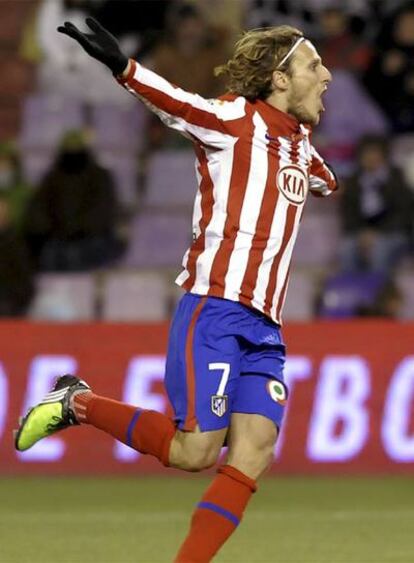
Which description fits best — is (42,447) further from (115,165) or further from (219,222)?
(219,222)

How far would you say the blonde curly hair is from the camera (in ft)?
19.7

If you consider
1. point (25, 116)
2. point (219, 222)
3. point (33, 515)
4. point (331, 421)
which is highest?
point (25, 116)

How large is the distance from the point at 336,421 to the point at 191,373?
473 cm

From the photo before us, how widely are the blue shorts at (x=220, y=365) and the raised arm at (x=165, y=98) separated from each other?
584 mm

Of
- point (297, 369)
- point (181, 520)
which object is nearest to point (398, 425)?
point (297, 369)

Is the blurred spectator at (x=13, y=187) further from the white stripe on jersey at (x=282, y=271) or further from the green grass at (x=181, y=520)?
the white stripe on jersey at (x=282, y=271)

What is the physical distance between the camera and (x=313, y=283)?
11656mm

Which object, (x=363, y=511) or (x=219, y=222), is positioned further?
(x=363, y=511)

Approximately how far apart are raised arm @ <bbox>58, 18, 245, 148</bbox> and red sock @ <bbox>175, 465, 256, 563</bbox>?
3.73 feet

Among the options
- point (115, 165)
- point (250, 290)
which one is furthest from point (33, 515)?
point (115, 165)

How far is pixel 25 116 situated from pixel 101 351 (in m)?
3.04

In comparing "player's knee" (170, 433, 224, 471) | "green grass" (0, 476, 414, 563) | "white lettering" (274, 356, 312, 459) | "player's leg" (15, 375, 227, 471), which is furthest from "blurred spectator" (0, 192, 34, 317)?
"player's knee" (170, 433, 224, 471)

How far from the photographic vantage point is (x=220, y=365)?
5824 millimetres

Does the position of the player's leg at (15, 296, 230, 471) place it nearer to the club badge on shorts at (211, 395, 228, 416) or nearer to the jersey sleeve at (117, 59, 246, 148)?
the club badge on shorts at (211, 395, 228, 416)
